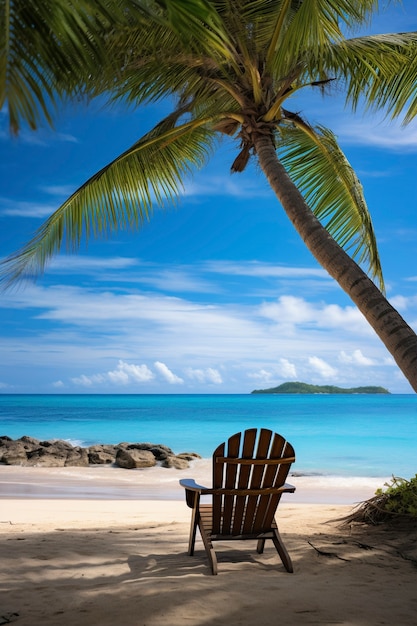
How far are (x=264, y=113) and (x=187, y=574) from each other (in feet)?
13.8

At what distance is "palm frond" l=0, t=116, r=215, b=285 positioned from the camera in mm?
6875

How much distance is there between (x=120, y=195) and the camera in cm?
741

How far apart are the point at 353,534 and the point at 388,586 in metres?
1.42

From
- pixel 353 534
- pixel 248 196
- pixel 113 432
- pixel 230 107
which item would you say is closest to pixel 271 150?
pixel 230 107

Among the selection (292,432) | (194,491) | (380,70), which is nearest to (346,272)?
(194,491)

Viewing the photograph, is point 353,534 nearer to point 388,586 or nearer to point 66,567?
point 388,586

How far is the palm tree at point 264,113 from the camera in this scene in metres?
4.99

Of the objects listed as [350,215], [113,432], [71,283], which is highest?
[71,283]

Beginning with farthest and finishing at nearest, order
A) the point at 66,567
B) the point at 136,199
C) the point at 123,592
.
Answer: the point at 136,199 < the point at 66,567 < the point at 123,592

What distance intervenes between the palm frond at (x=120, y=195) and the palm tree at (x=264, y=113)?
14 mm

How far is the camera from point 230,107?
277 inches

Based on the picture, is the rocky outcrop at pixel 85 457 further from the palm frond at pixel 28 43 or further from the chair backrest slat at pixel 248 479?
the palm frond at pixel 28 43

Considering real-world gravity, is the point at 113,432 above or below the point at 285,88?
below

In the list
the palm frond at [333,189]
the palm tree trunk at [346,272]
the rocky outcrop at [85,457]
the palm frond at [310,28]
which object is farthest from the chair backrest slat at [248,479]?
the rocky outcrop at [85,457]
